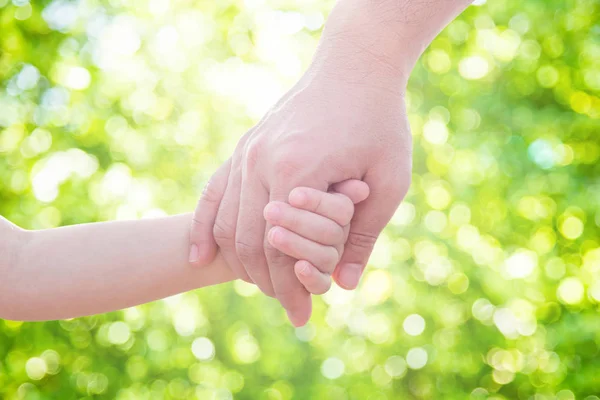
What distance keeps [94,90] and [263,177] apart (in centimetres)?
187

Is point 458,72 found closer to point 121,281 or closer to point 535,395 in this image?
point 535,395

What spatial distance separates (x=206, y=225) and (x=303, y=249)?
0.86 ft

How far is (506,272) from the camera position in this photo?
2.76m

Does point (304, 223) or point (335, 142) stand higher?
point (335, 142)

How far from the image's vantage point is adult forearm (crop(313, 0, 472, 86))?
1274 millimetres

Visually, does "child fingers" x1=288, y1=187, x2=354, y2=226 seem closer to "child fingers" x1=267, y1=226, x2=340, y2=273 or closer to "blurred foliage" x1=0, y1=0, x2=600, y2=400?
"child fingers" x1=267, y1=226, x2=340, y2=273

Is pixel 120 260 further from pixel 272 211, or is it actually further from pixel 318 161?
pixel 318 161

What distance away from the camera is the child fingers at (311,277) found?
125 centimetres

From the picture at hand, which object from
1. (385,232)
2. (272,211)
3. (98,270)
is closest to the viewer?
(272,211)

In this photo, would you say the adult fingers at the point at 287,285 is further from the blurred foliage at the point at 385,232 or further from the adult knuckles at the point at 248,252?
the blurred foliage at the point at 385,232

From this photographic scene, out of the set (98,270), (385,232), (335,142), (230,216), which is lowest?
(385,232)

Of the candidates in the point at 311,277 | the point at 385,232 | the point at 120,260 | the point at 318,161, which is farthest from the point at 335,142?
the point at 385,232

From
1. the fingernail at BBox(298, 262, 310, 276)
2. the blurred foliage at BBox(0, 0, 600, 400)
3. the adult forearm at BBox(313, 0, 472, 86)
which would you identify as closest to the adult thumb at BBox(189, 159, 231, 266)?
the fingernail at BBox(298, 262, 310, 276)

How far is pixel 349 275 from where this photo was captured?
4.62 feet
